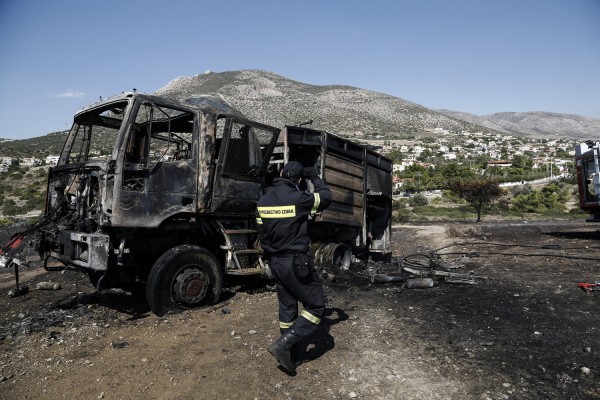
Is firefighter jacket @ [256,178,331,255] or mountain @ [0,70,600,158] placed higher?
mountain @ [0,70,600,158]

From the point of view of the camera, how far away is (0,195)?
27.3 metres

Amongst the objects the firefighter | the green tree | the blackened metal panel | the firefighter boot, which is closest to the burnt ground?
the firefighter boot

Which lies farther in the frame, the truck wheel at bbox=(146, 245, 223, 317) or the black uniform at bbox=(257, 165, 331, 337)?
the truck wheel at bbox=(146, 245, 223, 317)

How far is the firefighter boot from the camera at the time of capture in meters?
3.40

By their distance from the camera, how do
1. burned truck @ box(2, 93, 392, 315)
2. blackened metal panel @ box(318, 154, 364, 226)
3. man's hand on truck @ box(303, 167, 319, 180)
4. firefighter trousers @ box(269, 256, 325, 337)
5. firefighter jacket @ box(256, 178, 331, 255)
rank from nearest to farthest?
firefighter trousers @ box(269, 256, 325, 337), firefighter jacket @ box(256, 178, 331, 255), man's hand on truck @ box(303, 167, 319, 180), burned truck @ box(2, 93, 392, 315), blackened metal panel @ box(318, 154, 364, 226)

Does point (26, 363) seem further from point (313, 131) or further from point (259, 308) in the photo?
point (313, 131)

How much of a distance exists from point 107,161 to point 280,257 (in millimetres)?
2481

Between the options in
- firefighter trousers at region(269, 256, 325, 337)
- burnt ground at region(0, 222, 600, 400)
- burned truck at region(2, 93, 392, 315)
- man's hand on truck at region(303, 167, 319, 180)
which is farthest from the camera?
burned truck at region(2, 93, 392, 315)

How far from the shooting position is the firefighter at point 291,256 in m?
3.50

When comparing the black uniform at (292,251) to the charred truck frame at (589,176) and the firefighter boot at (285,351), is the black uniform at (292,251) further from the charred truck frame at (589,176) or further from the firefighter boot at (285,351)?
the charred truck frame at (589,176)

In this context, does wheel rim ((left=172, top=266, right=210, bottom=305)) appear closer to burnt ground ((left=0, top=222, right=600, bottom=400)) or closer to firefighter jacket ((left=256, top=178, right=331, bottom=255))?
burnt ground ((left=0, top=222, right=600, bottom=400))

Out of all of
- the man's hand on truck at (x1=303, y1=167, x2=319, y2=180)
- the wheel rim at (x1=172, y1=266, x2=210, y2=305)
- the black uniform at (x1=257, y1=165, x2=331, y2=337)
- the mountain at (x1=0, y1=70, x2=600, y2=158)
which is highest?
the mountain at (x1=0, y1=70, x2=600, y2=158)

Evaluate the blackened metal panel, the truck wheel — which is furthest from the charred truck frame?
the truck wheel

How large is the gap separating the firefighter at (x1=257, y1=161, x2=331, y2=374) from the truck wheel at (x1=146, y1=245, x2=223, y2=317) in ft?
5.57
